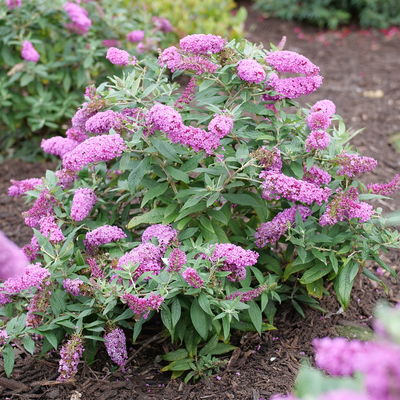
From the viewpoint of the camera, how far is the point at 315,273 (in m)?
2.37

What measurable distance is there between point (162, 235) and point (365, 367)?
149 cm

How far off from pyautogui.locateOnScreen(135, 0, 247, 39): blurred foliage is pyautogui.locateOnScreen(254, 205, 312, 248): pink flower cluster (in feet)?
16.1

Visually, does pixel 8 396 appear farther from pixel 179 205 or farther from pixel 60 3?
pixel 60 3

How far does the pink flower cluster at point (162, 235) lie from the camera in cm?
219

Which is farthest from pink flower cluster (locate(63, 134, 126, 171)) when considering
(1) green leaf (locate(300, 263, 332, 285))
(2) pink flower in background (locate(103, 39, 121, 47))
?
(2) pink flower in background (locate(103, 39, 121, 47))

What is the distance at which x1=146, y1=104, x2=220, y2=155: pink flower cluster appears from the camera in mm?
2020

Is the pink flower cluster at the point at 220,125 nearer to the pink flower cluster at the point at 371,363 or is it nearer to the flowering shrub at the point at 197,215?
the flowering shrub at the point at 197,215

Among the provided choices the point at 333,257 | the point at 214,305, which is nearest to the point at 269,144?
the point at 333,257

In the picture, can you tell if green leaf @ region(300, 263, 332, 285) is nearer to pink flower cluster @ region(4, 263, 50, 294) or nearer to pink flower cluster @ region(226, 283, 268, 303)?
pink flower cluster @ region(226, 283, 268, 303)

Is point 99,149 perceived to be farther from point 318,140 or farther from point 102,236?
point 318,140

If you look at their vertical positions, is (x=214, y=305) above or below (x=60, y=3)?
below

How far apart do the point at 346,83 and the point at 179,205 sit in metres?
5.19

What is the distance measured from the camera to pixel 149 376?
7.86 ft

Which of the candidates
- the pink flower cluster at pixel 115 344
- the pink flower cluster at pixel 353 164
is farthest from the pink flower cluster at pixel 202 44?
the pink flower cluster at pixel 115 344
